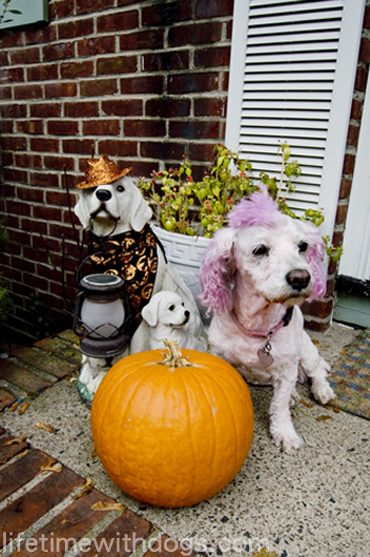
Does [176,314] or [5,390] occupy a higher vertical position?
[176,314]

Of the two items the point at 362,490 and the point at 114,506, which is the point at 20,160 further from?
the point at 362,490

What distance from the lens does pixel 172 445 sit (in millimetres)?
1297

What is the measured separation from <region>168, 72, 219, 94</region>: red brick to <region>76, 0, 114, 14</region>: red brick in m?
0.73

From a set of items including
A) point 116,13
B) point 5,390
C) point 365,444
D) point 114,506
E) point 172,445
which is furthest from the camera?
point 116,13

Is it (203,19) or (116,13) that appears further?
(116,13)

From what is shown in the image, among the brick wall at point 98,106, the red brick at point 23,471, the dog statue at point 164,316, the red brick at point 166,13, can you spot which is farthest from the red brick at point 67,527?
the red brick at point 166,13

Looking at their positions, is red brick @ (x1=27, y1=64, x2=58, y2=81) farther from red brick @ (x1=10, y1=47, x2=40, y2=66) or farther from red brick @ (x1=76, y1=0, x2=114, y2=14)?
red brick @ (x1=76, y1=0, x2=114, y2=14)

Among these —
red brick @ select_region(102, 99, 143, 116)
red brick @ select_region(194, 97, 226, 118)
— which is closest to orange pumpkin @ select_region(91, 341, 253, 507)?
red brick @ select_region(194, 97, 226, 118)

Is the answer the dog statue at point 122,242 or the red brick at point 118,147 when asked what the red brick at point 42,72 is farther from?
the dog statue at point 122,242

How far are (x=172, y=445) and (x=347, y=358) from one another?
1505 mm

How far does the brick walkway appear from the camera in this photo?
4.17ft

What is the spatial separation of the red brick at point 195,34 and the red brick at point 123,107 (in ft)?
1.47

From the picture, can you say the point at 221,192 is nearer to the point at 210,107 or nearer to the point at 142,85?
the point at 210,107

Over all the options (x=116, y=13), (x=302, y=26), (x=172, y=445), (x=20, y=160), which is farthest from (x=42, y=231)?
(x=172, y=445)
